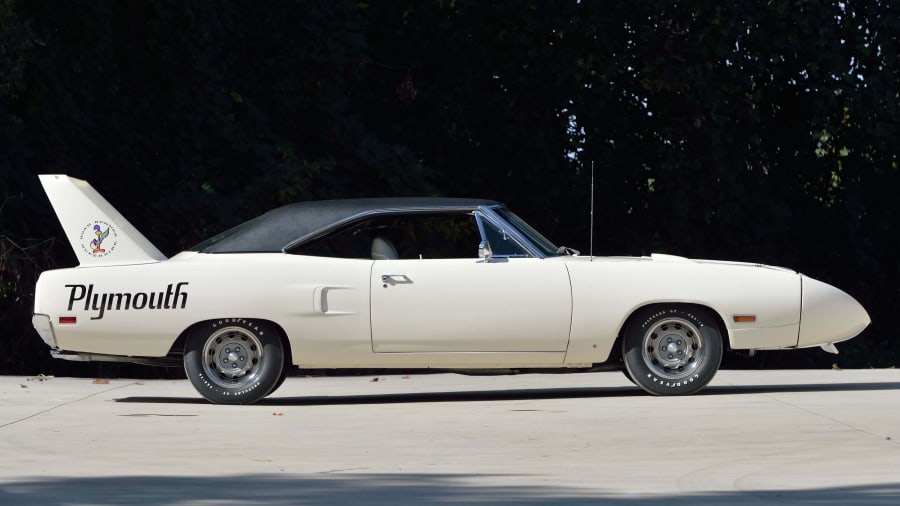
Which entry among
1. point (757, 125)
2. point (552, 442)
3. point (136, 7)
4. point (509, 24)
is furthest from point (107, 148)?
point (552, 442)

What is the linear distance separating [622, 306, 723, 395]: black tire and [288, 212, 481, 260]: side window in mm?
1356

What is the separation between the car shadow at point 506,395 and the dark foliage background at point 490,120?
690 cm

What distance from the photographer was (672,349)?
40.3 ft

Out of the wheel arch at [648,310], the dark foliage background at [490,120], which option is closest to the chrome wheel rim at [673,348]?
the wheel arch at [648,310]

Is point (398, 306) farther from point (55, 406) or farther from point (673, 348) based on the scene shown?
point (55, 406)

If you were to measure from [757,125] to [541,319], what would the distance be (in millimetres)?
15501

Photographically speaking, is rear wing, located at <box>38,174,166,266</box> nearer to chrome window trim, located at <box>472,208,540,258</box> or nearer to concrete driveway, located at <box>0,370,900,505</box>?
concrete driveway, located at <box>0,370,900,505</box>

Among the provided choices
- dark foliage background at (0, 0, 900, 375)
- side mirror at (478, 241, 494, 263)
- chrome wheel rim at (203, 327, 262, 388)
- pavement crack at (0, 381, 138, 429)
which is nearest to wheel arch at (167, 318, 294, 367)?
chrome wheel rim at (203, 327, 262, 388)

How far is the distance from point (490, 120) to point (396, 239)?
13.6m

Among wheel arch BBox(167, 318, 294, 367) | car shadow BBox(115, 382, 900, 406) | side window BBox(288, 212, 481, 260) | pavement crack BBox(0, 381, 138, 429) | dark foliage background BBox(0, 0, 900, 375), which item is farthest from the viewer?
dark foliage background BBox(0, 0, 900, 375)

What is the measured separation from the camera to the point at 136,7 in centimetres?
2266

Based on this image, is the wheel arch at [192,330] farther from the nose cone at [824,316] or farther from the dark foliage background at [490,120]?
the dark foliage background at [490,120]

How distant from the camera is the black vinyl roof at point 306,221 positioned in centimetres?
1224

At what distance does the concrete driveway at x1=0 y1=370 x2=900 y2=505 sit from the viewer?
25.1 ft
